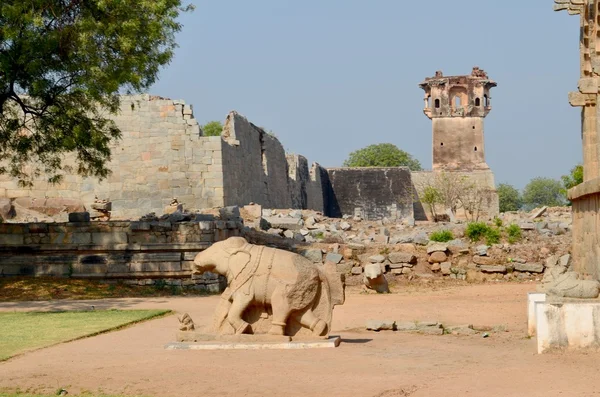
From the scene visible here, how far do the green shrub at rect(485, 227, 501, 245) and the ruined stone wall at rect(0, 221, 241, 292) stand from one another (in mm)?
7007

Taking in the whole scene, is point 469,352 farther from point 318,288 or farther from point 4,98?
point 4,98

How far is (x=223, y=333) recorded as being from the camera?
10.7 m

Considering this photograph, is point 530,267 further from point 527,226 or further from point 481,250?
point 527,226

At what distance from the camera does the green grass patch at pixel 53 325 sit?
11.3m

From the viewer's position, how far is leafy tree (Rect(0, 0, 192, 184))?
1786cm

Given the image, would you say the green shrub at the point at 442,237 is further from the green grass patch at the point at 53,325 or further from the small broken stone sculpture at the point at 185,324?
the small broken stone sculpture at the point at 185,324

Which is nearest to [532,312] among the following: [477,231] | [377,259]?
[377,259]

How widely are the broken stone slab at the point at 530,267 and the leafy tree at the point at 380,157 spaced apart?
2369 inches

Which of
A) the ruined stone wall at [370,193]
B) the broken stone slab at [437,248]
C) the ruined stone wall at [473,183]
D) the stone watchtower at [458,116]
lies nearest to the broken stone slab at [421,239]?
the broken stone slab at [437,248]

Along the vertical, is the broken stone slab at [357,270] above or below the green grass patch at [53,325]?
above

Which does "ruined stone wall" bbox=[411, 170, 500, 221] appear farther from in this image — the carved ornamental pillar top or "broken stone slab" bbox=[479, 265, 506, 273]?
the carved ornamental pillar top

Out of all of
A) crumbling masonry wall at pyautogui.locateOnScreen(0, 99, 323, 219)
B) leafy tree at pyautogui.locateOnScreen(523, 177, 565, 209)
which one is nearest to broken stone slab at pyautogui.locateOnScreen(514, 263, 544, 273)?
crumbling masonry wall at pyautogui.locateOnScreen(0, 99, 323, 219)

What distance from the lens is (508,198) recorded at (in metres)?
88.7

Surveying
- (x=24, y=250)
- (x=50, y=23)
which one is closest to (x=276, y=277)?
(x=50, y=23)
